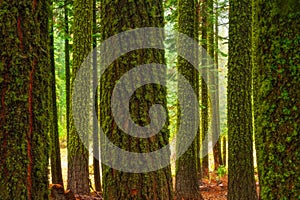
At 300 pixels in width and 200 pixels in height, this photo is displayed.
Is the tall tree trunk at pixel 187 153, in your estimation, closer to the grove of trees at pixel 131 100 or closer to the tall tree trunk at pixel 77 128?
the tall tree trunk at pixel 77 128

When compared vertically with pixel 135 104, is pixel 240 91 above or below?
above

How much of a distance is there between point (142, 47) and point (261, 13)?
140 centimetres

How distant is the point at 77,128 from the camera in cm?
1245

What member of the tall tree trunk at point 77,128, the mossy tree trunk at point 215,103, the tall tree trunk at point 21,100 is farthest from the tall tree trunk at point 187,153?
the tall tree trunk at point 21,100

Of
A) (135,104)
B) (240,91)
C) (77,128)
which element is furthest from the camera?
(77,128)

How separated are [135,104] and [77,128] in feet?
25.9

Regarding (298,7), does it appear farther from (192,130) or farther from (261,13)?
(192,130)

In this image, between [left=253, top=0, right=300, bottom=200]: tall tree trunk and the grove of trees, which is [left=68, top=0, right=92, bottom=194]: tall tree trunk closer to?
the grove of trees

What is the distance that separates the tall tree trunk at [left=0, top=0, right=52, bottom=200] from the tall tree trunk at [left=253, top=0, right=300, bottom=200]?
2.15m

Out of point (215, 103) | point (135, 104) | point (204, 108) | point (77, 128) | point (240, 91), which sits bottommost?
point (77, 128)

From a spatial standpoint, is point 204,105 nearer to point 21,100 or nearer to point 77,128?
point 77,128

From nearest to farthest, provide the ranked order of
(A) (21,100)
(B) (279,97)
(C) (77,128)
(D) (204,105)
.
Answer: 1. (A) (21,100)
2. (B) (279,97)
3. (C) (77,128)
4. (D) (204,105)

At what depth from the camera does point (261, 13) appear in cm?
424

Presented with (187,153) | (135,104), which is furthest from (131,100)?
(187,153)
